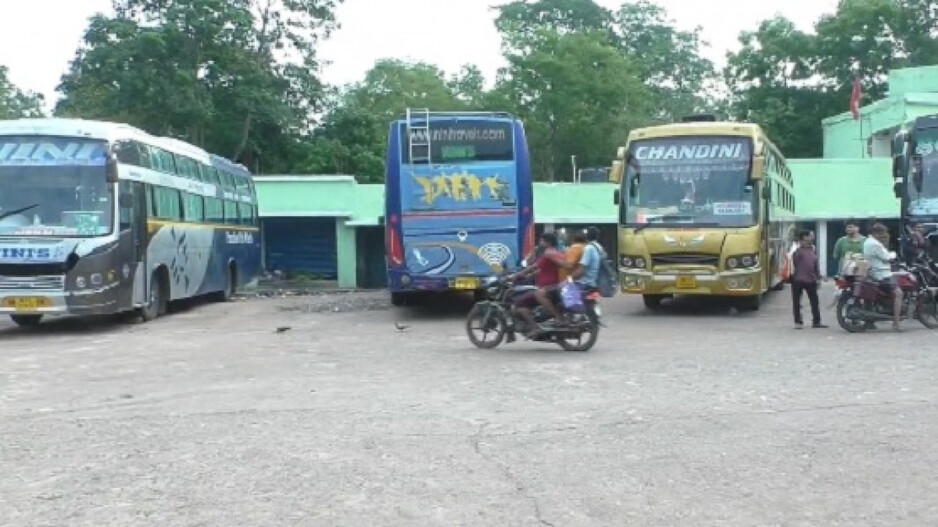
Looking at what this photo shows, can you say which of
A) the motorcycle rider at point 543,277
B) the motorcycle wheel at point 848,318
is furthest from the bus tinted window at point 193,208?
the motorcycle wheel at point 848,318

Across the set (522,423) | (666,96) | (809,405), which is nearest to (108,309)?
(522,423)

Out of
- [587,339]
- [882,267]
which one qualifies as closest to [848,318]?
[882,267]

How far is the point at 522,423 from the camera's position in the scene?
8.00m

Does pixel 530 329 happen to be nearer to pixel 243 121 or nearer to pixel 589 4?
pixel 243 121

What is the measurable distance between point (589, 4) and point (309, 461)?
182ft

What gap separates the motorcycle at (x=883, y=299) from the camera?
14680 millimetres

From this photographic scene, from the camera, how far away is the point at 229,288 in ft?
80.1

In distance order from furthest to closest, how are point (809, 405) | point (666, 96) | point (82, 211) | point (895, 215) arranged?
point (666, 96)
point (895, 215)
point (82, 211)
point (809, 405)

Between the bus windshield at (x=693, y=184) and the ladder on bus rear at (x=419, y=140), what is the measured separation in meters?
3.60

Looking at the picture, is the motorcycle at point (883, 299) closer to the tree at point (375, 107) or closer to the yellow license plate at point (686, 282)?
the yellow license plate at point (686, 282)

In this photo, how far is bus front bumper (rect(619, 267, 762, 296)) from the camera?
17016 mm

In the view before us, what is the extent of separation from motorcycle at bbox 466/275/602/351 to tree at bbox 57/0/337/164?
22.7 m

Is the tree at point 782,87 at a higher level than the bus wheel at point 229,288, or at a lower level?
higher

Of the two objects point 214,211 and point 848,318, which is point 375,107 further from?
point 848,318
